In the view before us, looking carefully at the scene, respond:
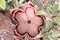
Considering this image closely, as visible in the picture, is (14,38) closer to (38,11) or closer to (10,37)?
(10,37)

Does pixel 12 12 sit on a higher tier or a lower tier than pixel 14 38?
higher

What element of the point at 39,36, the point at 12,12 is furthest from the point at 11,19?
the point at 39,36

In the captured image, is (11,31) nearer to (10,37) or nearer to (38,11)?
(10,37)

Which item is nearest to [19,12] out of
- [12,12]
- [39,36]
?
[12,12]

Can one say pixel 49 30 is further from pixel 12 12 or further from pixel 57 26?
pixel 12 12

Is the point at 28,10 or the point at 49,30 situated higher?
the point at 28,10
